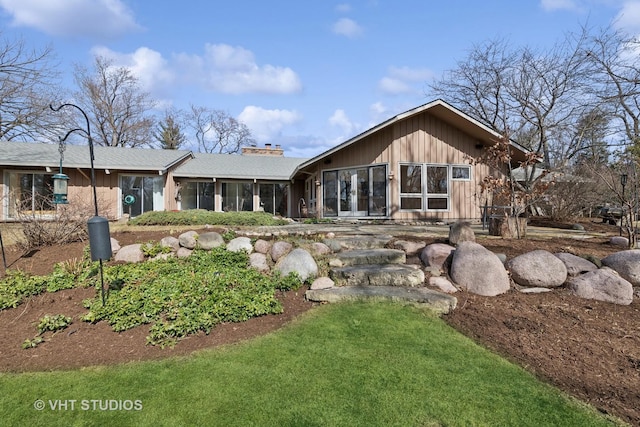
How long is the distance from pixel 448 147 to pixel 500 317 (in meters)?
9.84

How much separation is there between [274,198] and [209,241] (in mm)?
12652

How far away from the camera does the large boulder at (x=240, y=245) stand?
226 inches

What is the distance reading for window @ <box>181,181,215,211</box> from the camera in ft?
55.6

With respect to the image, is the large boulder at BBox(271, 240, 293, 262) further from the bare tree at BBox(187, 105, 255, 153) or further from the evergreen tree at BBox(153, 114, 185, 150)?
the bare tree at BBox(187, 105, 255, 153)

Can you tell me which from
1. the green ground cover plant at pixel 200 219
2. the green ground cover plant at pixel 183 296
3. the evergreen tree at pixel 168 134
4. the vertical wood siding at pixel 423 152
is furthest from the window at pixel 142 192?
the evergreen tree at pixel 168 134

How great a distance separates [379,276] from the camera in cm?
466

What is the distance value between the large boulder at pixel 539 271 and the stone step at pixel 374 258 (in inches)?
61.8

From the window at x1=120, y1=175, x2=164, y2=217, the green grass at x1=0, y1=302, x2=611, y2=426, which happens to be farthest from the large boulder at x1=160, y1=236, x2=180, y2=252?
the window at x1=120, y1=175, x2=164, y2=217

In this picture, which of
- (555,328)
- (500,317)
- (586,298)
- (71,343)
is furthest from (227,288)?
(586,298)

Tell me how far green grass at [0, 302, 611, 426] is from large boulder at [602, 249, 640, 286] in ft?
10.1

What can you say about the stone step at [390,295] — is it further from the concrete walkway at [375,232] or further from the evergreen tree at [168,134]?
the evergreen tree at [168,134]

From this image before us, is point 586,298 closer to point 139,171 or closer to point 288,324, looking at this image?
point 288,324

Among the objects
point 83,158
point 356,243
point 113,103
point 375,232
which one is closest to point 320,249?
point 356,243

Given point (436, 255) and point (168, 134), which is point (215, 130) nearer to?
point (168, 134)
